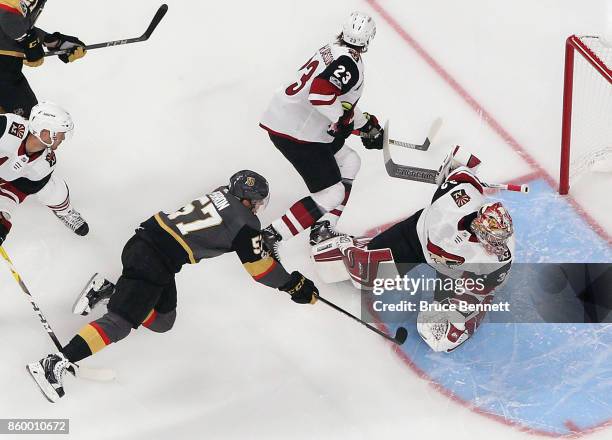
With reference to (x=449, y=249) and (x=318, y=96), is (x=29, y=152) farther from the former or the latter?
(x=449, y=249)

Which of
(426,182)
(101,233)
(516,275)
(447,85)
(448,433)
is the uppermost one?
(447,85)

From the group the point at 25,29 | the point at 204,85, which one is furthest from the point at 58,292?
the point at 204,85

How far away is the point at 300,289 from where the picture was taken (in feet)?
10.1

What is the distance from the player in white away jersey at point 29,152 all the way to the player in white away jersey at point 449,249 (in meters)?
1.20

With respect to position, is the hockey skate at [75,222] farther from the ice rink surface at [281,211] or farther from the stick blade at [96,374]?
the stick blade at [96,374]

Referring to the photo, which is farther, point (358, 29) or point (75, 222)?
point (75, 222)

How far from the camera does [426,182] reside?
3.82m

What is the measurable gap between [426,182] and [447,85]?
830 mm

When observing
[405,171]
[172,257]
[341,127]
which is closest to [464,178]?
[341,127]

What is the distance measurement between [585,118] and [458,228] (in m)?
1.23

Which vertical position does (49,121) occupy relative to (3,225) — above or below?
above

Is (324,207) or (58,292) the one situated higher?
(324,207)

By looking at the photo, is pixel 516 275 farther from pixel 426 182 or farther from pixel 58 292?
pixel 58 292

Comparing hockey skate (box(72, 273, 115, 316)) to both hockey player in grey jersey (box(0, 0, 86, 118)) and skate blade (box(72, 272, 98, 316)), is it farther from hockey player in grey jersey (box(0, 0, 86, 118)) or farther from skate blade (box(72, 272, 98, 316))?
→ hockey player in grey jersey (box(0, 0, 86, 118))
